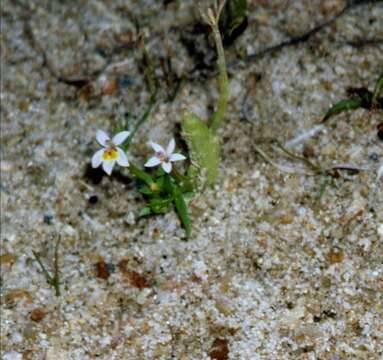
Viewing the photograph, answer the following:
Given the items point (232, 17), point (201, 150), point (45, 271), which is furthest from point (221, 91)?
point (45, 271)

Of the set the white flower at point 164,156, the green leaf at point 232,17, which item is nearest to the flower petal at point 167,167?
the white flower at point 164,156

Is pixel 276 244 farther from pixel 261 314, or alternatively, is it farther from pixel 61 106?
pixel 61 106

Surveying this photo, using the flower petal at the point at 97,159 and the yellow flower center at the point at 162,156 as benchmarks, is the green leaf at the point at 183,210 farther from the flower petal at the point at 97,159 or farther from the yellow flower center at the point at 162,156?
the flower petal at the point at 97,159

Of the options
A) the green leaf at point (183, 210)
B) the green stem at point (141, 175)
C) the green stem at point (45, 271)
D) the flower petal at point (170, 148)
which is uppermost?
the flower petal at point (170, 148)

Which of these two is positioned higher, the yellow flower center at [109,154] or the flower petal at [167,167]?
the yellow flower center at [109,154]

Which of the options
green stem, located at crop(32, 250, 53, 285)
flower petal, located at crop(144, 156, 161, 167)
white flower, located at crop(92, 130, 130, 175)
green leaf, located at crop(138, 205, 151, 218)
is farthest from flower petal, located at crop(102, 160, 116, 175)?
green stem, located at crop(32, 250, 53, 285)

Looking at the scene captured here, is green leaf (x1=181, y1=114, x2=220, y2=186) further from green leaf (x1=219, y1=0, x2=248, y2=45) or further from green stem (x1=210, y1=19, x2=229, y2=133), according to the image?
green leaf (x1=219, y1=0, x2=248, y2=45)
